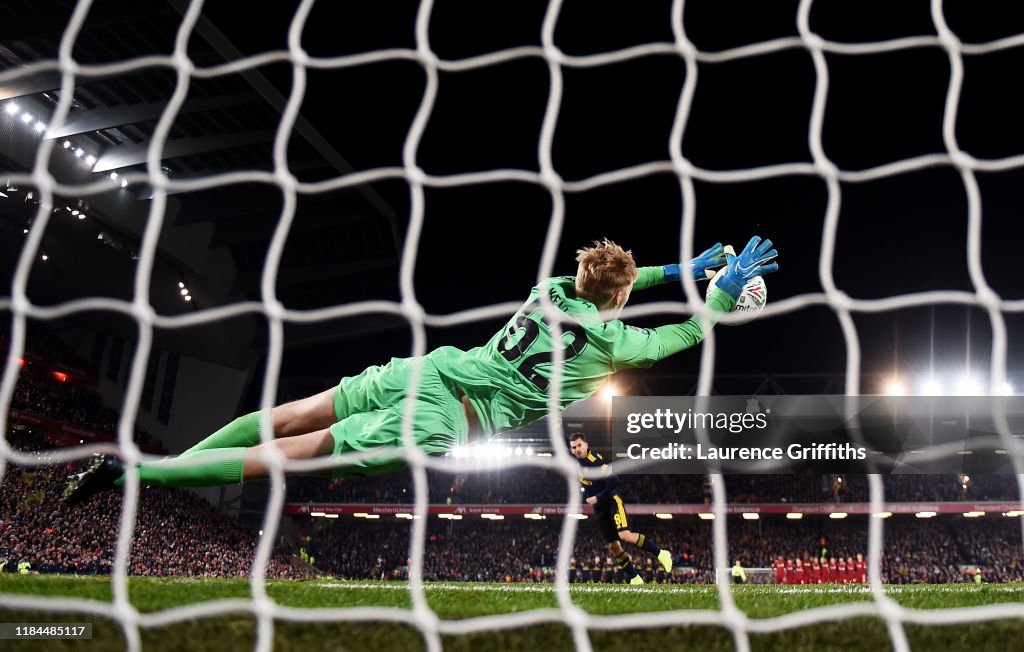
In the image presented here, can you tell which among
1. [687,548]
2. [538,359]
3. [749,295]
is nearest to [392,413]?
[538,359]

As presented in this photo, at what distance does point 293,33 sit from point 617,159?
55.2 feet

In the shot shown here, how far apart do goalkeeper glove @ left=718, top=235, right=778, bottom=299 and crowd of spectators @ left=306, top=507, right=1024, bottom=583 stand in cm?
1901

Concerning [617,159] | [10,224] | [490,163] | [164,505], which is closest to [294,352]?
[164,505]

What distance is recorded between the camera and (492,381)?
12.4 ft

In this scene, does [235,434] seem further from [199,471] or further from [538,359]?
[538,359]

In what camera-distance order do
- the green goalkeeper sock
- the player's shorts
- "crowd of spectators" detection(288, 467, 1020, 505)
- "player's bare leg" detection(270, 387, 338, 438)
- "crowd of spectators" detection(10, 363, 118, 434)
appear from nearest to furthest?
the green goalkeeper sock
"player's bare leg" detection(270, 387, 338, 438)
the player's shorts
"crowd of spectators" detection(10, 363, 118, 434)
"crowd of spectators" detection(288, 467, 1020, 505)

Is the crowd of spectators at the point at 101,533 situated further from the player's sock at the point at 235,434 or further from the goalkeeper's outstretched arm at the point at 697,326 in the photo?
the goalkeeper's outstretched arm at the point at 697,326

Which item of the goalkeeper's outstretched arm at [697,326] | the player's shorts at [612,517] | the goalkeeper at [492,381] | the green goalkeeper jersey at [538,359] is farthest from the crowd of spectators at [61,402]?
the goalkeeper's outstretched arm at [697,326]

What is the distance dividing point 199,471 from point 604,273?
202cm

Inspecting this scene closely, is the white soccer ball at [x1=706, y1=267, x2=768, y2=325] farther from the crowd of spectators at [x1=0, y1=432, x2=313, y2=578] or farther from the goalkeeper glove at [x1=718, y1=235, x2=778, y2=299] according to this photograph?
the crowd of spectators at [x1=0, y1=432, x2=313, y2=578]

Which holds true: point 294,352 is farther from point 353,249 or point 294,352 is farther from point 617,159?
point 617,159

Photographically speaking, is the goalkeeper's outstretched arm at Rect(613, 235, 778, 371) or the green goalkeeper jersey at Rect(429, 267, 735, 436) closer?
the goalkeeper's outstretched arm at Rect(613, 235, 778, 371)

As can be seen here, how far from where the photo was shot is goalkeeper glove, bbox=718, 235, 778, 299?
355 centimetres

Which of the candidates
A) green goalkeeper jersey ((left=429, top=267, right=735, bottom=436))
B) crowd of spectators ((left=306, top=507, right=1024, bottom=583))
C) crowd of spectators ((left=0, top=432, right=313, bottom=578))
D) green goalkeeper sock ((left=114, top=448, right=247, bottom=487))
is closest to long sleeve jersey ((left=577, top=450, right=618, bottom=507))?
green goalkeeper jersey ((left=429, top=267, right=735, bottom=436))
